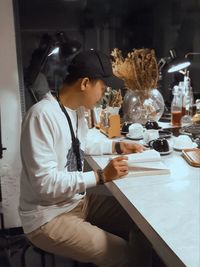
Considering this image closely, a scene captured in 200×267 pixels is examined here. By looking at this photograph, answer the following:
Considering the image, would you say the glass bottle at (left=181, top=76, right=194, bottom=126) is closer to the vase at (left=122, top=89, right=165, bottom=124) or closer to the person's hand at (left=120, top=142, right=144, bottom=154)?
the vase at (left=122, top=89, right=165, bottom=124)

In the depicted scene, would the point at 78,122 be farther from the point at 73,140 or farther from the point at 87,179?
the point at 87,179

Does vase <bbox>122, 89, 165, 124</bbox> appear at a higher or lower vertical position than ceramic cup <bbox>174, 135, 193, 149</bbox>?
higher

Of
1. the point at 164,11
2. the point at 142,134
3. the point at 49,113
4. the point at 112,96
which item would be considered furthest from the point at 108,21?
the point at 49,113

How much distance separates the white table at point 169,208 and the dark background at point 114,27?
108 cm

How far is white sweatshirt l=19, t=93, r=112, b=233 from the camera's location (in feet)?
4.29

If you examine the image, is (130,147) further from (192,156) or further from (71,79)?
(71,79)

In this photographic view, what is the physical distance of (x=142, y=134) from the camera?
196 centimetres

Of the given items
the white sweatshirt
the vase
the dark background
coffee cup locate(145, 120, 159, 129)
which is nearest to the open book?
the white sweatshirt

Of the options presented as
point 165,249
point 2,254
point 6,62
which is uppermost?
point 6,62

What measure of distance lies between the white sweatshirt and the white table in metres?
0.17

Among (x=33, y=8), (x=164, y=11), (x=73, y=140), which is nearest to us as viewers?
(x=73, y=140)

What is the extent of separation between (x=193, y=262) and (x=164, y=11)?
2189 mm

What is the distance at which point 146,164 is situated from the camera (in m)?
1.50

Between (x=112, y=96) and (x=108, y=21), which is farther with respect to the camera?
(x=108, y=21)
